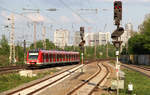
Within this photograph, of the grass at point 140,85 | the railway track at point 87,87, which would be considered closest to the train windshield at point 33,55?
the railway track at point 87,87

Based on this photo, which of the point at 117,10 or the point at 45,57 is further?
the point at 45,57

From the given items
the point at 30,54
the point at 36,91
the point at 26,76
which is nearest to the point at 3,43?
the point at 30,54

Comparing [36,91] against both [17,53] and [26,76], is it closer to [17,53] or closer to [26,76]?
[26,76]

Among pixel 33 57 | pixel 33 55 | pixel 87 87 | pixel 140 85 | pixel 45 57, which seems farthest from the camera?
pixel 45 57

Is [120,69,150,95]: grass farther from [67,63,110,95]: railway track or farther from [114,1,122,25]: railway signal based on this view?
[114,1,122,25]: railway signal

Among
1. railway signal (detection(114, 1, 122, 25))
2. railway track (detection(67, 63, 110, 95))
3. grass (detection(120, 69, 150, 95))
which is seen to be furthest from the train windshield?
railway signal (detection(114, 1, 122, 25))

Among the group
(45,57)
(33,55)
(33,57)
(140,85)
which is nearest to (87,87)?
(140,85)

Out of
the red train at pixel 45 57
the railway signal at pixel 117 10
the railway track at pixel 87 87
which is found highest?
the railway signal at pixel 117 10

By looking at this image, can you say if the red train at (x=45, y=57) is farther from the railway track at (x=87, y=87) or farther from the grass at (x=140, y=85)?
the grass at (x=140, y=85)

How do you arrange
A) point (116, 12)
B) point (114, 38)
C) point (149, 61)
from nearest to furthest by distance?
point (116, 12)
point (114, 38)
point (149, 61)

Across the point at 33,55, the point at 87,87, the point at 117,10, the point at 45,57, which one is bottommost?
the point at 87,87

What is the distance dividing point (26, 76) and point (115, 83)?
40.0 ft

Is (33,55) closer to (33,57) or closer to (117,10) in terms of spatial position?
(33,57)

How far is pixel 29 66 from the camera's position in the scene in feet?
132
